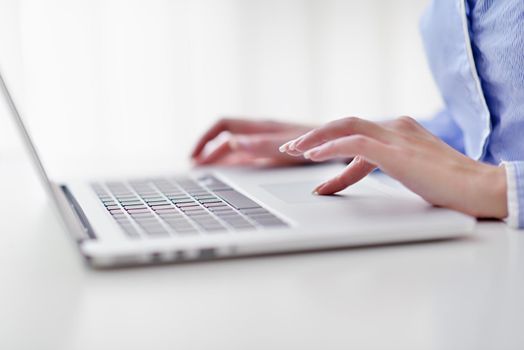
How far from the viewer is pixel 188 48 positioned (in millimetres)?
2242

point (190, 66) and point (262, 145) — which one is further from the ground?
point (262, 145)

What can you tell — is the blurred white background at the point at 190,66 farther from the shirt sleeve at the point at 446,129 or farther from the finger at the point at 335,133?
the finger at the point at 335,133

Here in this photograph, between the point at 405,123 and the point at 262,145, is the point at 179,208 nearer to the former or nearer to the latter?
the point at 405,123

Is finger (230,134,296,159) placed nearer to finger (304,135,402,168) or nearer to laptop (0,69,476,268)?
laptop (0,69,476,268)

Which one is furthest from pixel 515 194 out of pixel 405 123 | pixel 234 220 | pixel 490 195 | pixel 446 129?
pixel 446 129

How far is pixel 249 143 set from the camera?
3.54ft

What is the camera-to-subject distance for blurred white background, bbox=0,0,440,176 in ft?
6.95

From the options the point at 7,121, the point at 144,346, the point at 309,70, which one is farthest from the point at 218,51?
the point at 144,346

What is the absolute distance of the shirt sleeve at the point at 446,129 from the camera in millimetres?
1090

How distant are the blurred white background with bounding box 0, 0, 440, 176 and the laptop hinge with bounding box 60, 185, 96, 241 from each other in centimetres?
124

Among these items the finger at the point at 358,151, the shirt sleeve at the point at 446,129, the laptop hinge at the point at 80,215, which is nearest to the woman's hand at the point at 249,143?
the shirt sleeve at the point at 446,129

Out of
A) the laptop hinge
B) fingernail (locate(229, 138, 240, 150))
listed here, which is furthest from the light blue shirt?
the laptop hinge

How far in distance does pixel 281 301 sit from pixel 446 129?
0.71 meters

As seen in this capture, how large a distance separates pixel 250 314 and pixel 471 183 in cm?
30
